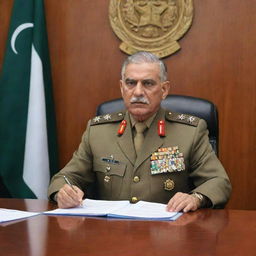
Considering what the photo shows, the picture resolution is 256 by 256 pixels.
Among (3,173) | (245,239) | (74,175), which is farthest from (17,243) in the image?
(3,173)

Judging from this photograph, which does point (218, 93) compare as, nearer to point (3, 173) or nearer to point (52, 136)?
point (52, 136)

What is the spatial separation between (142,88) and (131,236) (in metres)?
1.13

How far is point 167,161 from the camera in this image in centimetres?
222

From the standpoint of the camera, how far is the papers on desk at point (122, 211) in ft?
5.23

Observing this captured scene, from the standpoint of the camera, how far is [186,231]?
1.38 metres

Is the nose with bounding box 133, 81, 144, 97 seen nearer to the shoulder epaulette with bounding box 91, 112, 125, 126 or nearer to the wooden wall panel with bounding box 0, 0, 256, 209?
the shoulder epaulette with bounding box 91, 112, 125, 126

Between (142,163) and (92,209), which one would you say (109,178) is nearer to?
(142,163)

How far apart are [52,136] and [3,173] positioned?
44 centimetres

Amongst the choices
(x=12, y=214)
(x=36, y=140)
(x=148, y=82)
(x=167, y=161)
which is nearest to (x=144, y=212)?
(x=12, y=214)

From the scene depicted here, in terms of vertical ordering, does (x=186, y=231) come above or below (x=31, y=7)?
below

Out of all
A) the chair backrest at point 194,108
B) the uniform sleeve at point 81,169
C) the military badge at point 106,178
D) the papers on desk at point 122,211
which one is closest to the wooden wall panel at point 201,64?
the chair backrest at point 194,108

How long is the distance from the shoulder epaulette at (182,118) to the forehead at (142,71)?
0.21 m

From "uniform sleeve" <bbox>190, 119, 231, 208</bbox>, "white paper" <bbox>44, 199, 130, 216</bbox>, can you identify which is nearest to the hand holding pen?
"white paper" <bbox>44, 199, 130, 216</bbox>

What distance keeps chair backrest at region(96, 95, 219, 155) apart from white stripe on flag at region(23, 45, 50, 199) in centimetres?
91
